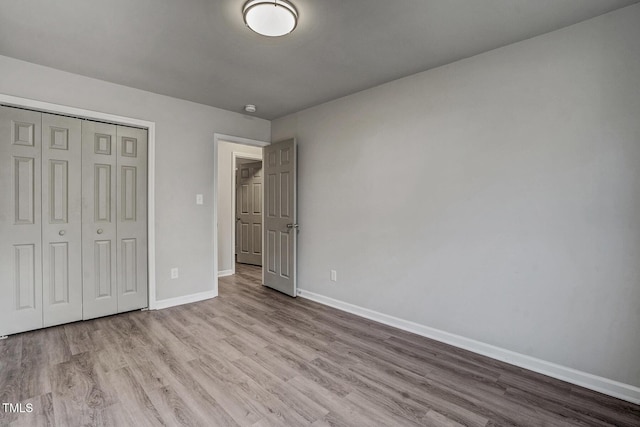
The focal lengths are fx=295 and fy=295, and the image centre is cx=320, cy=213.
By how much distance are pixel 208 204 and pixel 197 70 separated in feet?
5.54

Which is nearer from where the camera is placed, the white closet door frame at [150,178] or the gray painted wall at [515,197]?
the gray painted wall at [515,197]

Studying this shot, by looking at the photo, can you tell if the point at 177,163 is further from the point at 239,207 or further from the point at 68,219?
the point at 239,207

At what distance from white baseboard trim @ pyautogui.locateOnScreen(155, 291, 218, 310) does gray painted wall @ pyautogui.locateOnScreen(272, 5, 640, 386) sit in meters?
1.89

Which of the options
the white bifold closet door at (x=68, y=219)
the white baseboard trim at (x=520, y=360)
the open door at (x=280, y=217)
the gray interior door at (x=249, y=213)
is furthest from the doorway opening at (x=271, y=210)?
the white baseboard trim at (x=520, y=360)

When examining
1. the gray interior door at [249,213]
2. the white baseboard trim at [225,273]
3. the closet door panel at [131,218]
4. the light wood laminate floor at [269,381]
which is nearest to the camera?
the light wood laminate floor at [269,381]

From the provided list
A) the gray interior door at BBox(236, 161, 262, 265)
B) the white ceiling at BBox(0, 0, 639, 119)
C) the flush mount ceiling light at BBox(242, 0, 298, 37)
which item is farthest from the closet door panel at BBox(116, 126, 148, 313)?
the gray interior door at BBox(236, 161, 262, 265)

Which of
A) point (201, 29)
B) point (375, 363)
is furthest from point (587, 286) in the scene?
point (201, 29)

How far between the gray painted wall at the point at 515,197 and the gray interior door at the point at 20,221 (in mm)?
3124

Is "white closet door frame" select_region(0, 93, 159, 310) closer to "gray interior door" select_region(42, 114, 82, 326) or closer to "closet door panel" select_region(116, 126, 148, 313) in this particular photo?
"closet door panel" select_region(116, 126, 148, 313)

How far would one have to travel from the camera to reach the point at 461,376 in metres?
2.16

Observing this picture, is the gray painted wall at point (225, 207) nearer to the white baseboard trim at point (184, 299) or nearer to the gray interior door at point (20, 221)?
the white baseboard trim at point (184, 299)

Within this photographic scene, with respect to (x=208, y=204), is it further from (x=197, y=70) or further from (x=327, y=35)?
(x=327, y=35)

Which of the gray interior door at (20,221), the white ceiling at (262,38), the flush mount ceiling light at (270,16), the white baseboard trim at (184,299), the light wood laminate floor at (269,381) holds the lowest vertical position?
the light wood laminate floor at (269,381)

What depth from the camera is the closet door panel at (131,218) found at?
3.28 m
